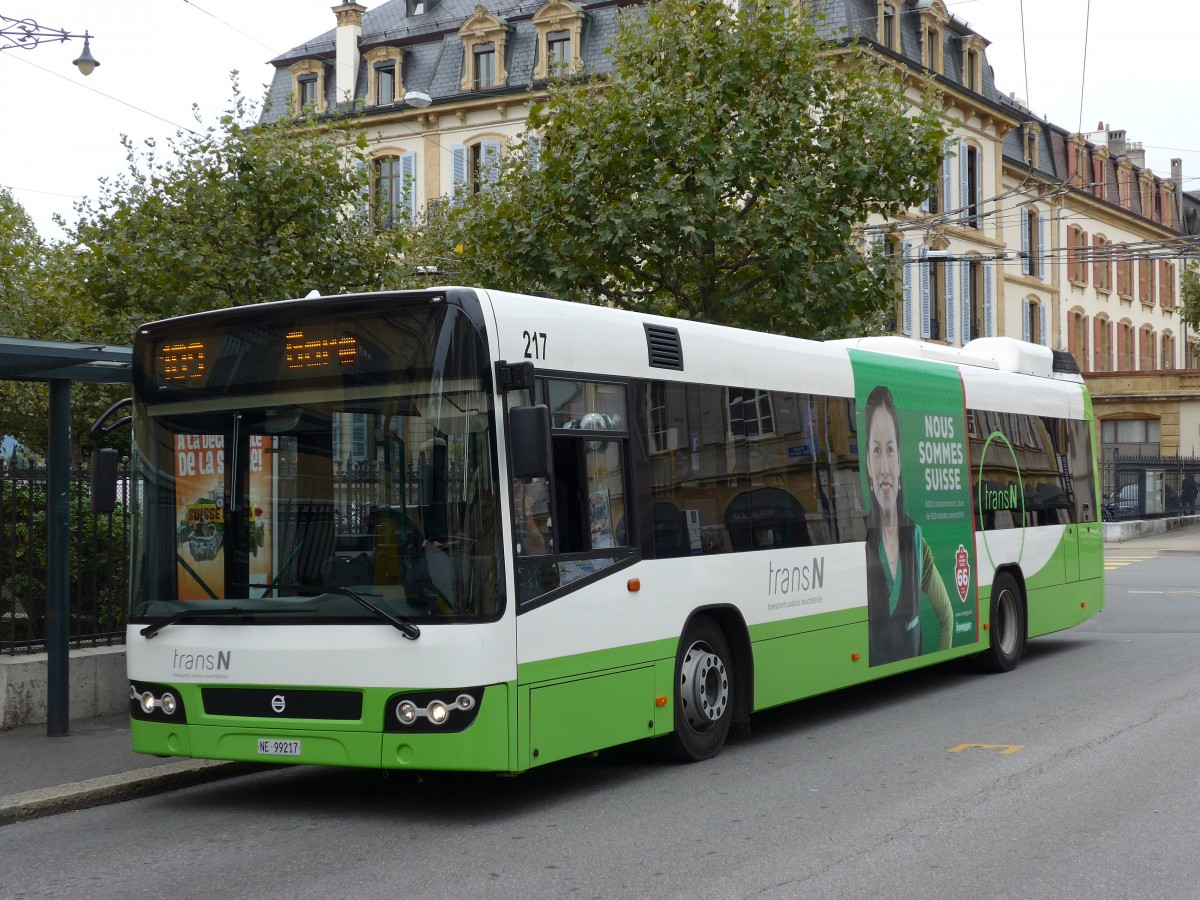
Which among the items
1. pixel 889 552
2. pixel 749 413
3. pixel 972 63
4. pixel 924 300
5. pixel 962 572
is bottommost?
pixel 962 572

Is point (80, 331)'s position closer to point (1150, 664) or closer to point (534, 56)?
point (1150, 664)

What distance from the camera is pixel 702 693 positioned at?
9055 millimetres

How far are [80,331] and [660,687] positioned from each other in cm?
1133

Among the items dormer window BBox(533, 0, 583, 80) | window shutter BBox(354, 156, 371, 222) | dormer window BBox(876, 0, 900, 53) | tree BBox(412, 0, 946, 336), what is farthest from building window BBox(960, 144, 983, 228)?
window shutter BBox(354, 156, 371, 222)

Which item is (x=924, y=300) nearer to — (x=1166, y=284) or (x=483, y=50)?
(x=483, y=50)

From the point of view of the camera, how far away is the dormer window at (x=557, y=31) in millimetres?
42125

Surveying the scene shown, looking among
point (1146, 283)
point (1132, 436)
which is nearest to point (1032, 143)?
point (1132, 436)

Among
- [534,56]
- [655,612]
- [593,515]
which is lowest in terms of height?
[655,612]

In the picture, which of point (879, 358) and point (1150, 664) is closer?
point (879, 358)

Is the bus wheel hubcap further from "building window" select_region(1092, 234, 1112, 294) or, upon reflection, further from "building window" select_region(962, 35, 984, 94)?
"building window" select_region(1092, 234, 1112, 294)

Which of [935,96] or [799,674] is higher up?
[935,96]

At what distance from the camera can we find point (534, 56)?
1692 inches

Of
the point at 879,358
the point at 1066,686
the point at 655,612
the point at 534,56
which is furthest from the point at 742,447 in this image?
the point at 534,56

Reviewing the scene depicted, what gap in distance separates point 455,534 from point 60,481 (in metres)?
3.92
